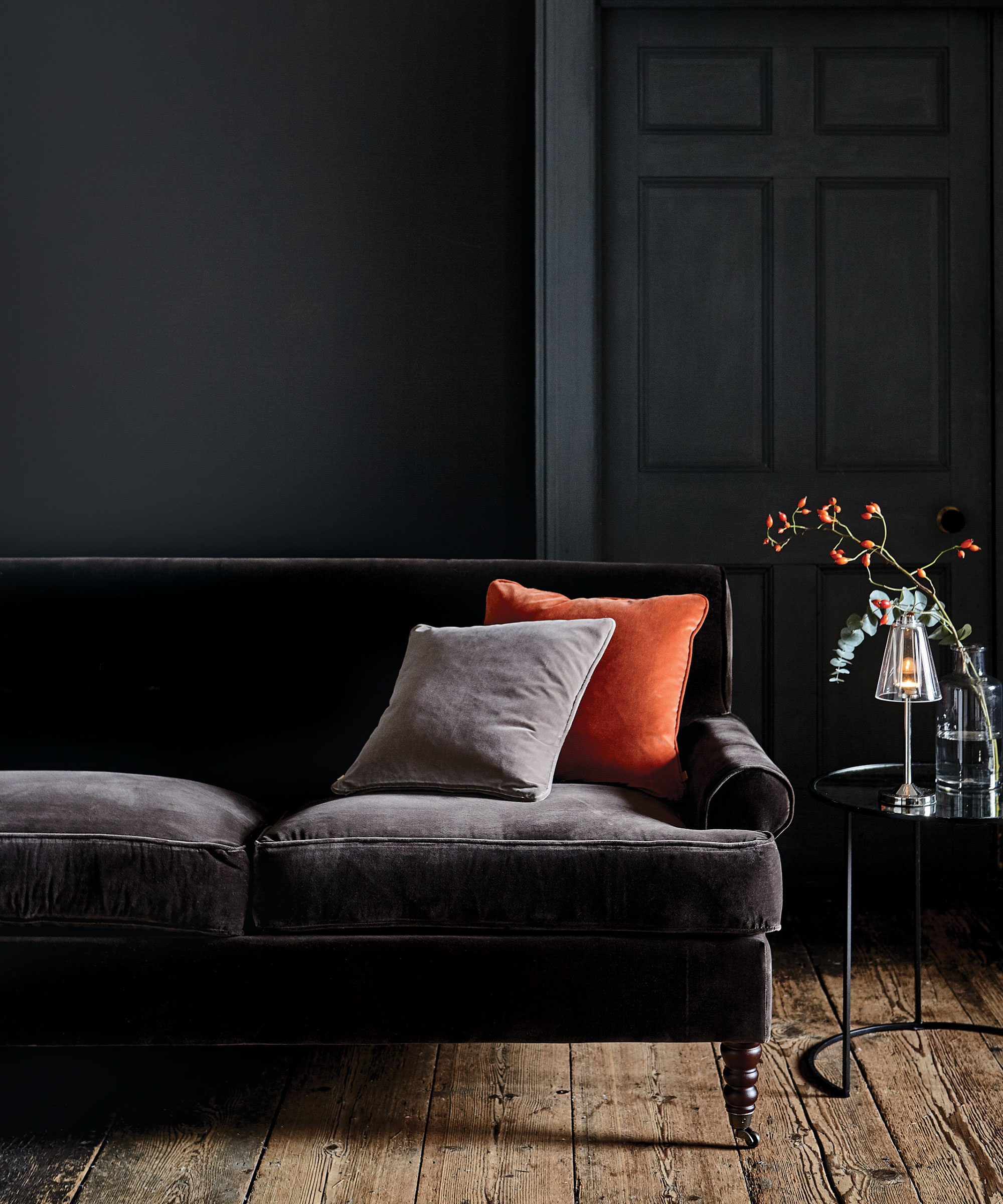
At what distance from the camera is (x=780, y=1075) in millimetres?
1916

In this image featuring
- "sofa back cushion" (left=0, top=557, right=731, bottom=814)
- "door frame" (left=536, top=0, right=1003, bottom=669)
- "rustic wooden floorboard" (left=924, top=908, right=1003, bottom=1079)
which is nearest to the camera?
"rustic wooden floorboard" (left=924, top=908, right=1003, bottom=1079)

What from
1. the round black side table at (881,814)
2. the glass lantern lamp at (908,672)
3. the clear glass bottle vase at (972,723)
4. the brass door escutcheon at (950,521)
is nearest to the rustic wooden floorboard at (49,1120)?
the round black side table at (881,814)

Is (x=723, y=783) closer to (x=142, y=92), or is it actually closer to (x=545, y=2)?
(x=545, y=2)

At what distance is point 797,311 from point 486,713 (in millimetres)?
1526

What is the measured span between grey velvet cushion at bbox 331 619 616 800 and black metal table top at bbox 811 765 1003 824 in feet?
1.59

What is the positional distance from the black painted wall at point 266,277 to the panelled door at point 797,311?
1.07 ft

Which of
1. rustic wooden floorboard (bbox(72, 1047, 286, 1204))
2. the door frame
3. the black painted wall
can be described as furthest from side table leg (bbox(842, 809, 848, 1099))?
the black painted wall

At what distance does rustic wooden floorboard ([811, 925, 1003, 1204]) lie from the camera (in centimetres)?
160

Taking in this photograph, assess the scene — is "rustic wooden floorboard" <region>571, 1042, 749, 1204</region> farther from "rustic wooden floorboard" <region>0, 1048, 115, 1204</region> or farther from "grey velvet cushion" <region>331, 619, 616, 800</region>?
"rustic wooden floorboard" <region>0, 1048, 115, 1204</region>

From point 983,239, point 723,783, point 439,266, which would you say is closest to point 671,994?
point 723,783

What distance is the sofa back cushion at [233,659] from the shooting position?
2.28 m

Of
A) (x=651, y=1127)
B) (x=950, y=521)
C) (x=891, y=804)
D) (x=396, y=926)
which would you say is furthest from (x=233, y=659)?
(x=950, y=521)

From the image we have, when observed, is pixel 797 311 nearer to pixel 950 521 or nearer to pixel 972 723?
pixel 950 521

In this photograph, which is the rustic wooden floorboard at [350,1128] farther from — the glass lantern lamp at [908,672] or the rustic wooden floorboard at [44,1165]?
the glass lantern lamp at [908,672]
